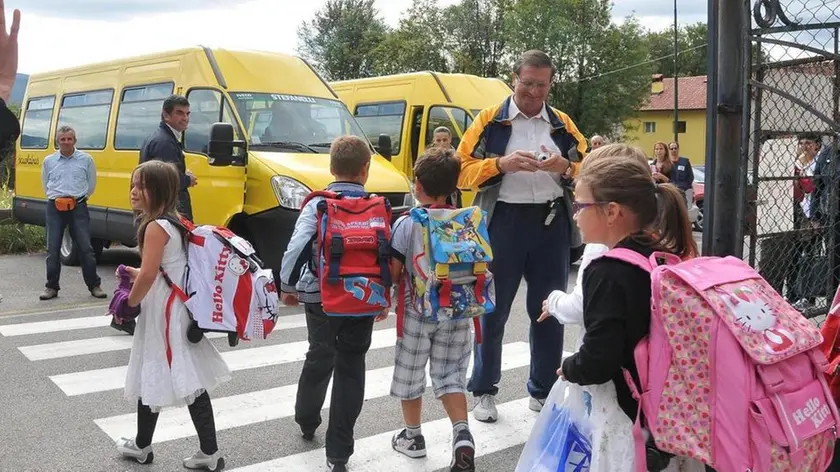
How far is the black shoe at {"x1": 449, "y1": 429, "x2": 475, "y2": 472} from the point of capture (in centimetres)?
386

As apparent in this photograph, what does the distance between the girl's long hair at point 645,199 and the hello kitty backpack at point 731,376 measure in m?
0.32

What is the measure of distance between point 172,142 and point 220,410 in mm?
2844

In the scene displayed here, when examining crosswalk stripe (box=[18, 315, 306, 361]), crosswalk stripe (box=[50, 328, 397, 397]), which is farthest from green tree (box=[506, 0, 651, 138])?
crosswalk stripe (box=[18, 315, 306, 361])

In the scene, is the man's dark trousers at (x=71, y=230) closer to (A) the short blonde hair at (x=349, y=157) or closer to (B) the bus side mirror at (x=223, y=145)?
(B) the bus side mirror at (x=223, y=145)

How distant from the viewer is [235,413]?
4.91 meters

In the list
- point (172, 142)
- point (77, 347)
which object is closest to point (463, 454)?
point (77, 347)

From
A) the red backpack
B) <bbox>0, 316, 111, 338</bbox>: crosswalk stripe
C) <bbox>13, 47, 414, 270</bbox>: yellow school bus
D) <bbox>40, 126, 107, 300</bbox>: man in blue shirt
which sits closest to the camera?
the red backpack

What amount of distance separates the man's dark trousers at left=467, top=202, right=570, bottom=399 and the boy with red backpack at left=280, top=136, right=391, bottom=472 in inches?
41.3

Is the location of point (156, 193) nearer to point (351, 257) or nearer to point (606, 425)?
point (351, 257)

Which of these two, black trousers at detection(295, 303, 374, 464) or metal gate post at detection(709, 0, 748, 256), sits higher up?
metal gate post at detection(709, 0, 748, 256)

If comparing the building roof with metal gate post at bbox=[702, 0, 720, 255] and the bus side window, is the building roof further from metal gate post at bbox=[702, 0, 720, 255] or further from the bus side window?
metal gate post at bbox=[702, 0, 720, 255]

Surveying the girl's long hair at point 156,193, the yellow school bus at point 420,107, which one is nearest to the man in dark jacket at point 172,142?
the girl's long hair at point 156,193

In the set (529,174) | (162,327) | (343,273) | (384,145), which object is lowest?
(162,327)

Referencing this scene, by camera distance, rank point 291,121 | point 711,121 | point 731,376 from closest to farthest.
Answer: point 731,376 → point 711,121 → point 291,121
